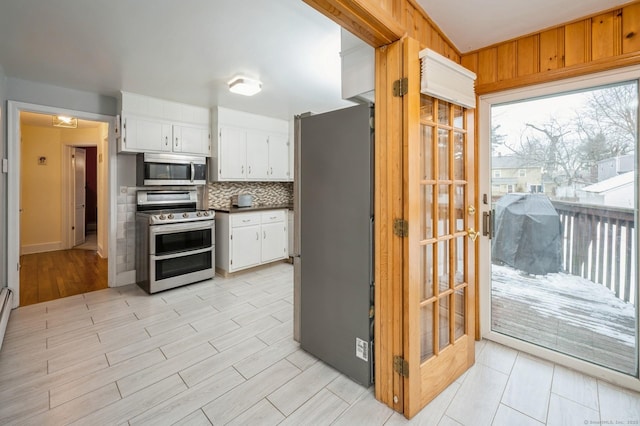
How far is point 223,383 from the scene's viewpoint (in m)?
1.94

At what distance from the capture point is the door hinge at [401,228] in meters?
1.61

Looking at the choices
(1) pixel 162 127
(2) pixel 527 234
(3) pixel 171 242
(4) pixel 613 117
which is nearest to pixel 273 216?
(3) pixel 171 242

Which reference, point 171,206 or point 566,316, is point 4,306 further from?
point 566,316

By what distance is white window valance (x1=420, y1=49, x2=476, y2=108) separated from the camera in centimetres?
160

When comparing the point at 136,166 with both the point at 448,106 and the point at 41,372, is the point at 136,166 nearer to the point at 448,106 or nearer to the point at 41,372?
the point at 41,372

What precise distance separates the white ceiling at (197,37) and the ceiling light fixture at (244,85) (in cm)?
7

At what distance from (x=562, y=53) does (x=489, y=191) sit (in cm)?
100

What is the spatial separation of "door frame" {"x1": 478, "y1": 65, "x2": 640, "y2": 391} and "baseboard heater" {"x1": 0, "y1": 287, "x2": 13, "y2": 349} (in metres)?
3.93

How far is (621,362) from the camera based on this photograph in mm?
1922

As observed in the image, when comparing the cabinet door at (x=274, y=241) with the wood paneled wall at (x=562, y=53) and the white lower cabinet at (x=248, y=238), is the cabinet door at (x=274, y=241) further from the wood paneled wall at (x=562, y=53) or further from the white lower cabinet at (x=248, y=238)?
the wood paneled wall at (x=562, y=53)

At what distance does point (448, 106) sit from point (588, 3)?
0.89 m

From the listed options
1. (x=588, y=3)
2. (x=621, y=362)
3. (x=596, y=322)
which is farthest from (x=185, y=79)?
(x=621, y=362)

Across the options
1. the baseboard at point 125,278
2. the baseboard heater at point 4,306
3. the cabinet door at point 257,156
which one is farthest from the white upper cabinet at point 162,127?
the baseboard heater at point 4,306

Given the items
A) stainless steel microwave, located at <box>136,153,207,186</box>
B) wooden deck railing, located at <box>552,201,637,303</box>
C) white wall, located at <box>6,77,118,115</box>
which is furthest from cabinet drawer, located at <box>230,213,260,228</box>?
wooden deck railing, located at <box>552,201,637,303</box>
